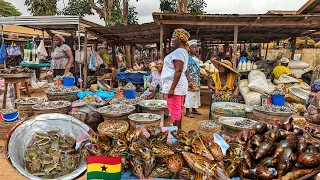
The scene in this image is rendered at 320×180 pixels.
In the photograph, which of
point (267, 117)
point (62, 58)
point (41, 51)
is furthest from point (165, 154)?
point (41, 51)

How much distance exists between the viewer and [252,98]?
4957 millimetres

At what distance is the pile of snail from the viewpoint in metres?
1.43

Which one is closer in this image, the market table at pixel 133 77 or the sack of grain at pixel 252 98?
the sack of grain at pixel 252 98

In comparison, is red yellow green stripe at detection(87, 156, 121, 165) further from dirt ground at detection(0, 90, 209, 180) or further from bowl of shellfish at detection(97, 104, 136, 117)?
bowl of shellfish at detection(97, 104, 136, 117)

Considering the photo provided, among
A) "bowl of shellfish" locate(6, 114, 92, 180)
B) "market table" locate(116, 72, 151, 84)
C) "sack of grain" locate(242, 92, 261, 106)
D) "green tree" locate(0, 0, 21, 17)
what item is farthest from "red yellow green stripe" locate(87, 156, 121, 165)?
"green tree" locate(0, 0, 21, 17)

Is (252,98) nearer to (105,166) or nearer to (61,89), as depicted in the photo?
(61,89)

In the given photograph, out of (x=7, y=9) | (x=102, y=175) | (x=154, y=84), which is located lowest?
(x=102, y=175)

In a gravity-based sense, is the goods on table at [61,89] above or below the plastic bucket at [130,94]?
above

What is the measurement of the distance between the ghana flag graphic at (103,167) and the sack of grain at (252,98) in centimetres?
413

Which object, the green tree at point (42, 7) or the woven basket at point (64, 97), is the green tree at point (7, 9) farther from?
the woven basket at point (64, 97)

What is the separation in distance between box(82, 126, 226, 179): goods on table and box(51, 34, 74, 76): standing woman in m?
4.48

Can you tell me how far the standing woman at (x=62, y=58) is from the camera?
5.54 metres

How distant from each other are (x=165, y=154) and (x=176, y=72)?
5.25 feet

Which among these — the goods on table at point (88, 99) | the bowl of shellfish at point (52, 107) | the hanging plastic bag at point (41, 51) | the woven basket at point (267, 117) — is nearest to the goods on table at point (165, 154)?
the woven basket at point (267, 117)
